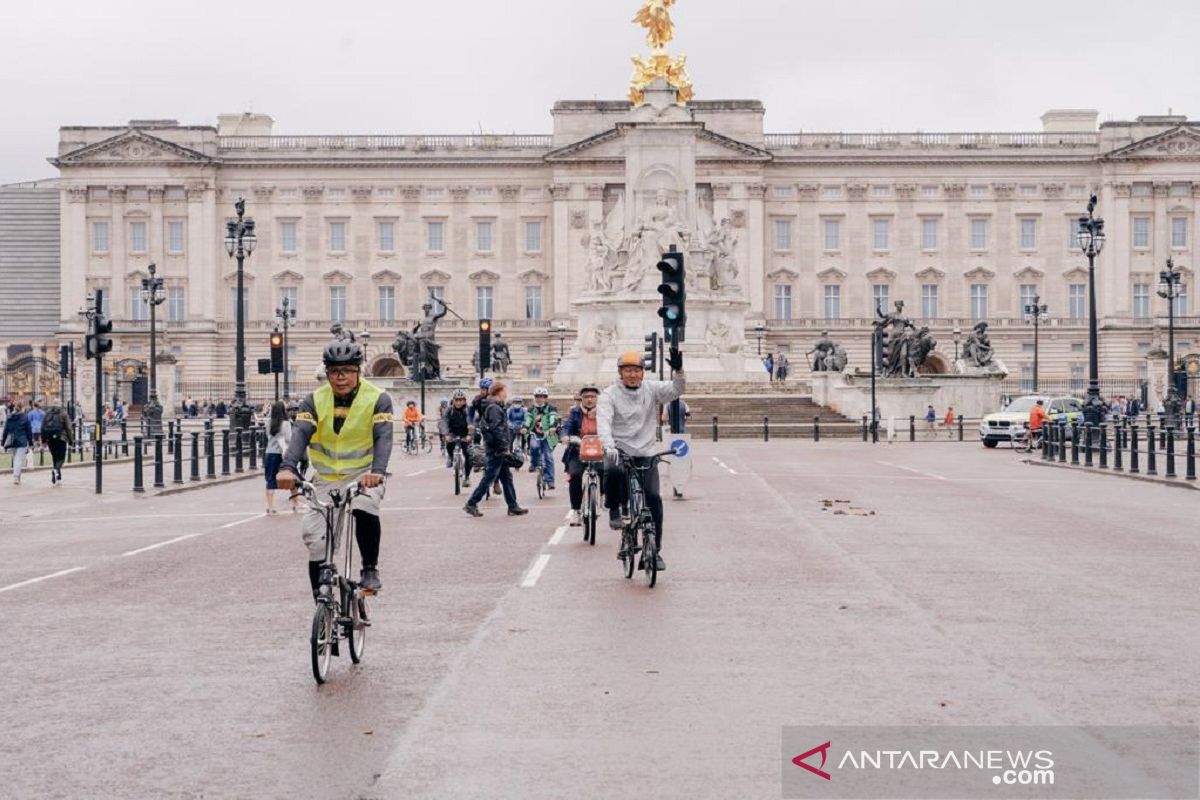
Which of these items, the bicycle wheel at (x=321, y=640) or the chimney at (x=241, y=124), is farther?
the chimney at (x=241, y=124)

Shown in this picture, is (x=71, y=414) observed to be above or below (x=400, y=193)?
below

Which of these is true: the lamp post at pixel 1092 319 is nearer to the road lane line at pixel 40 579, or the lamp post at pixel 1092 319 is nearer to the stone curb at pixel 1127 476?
the stone curb at pixel 1127 476

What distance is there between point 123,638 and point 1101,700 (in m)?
6.78

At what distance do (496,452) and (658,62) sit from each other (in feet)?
168

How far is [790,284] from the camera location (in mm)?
111125

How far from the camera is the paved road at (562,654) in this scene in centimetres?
836

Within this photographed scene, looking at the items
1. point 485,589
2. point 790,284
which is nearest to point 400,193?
point 790,284

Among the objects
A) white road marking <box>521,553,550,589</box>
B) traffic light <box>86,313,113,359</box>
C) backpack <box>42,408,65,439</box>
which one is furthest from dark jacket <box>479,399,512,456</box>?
backpack <box>42,408,65,439</box>

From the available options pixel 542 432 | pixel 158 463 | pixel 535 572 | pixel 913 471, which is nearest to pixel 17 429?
pixel 158 463

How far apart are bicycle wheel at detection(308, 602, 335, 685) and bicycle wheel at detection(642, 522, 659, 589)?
4781 mm

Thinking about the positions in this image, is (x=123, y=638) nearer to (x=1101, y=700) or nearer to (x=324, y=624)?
(x=324, y=624)

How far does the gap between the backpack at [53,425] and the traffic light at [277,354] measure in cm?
932

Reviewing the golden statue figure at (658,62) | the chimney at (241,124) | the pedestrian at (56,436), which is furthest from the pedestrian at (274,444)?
the chimney at (241,124)

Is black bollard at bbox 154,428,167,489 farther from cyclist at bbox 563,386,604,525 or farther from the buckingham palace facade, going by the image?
the buckingham palace facade
